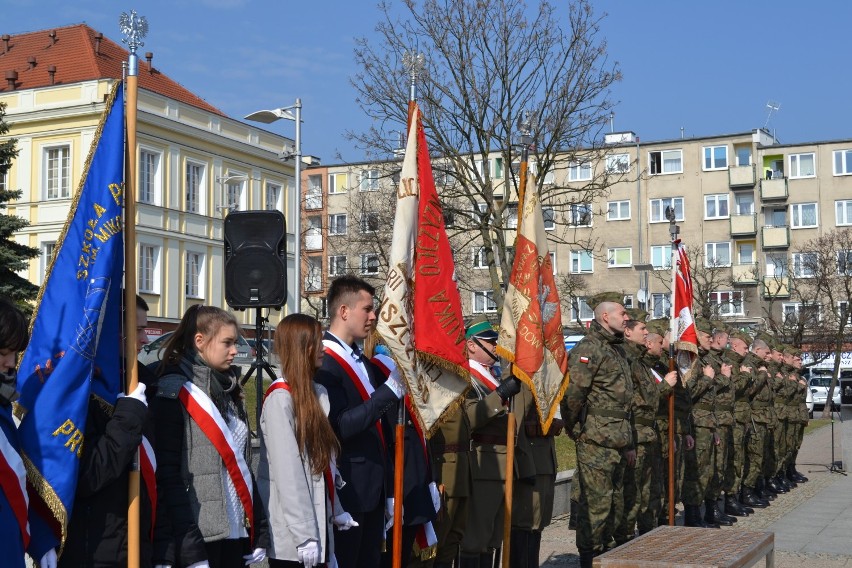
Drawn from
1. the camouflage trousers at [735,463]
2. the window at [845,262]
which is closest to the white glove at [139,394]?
the camouflage trousers at [735,463]

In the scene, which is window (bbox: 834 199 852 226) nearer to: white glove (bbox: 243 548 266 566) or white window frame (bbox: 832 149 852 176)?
white window frame (bbox: 832 149 852 176)

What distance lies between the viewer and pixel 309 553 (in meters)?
5.49

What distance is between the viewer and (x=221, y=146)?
165ft

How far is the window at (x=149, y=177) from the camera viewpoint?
46.3 metres

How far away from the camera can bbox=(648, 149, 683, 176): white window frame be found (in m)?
67.0

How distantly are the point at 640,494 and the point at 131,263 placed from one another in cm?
604

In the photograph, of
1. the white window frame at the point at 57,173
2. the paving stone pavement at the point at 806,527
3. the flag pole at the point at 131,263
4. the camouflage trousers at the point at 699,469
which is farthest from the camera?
the white window frame at the point at 57,173

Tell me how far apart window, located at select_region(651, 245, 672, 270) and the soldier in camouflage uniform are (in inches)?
2195

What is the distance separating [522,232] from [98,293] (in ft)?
14.2

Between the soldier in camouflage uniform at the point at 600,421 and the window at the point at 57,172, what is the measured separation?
130 ft

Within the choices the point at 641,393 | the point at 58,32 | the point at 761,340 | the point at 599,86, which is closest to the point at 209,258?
the point at 58,32

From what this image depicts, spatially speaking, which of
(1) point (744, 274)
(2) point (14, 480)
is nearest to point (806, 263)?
(1) point (744, 274)

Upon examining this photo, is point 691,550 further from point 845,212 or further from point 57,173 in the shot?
point 845,212

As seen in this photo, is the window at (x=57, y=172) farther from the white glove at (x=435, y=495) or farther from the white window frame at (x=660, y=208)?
the white glove at (x=435, y=495)
